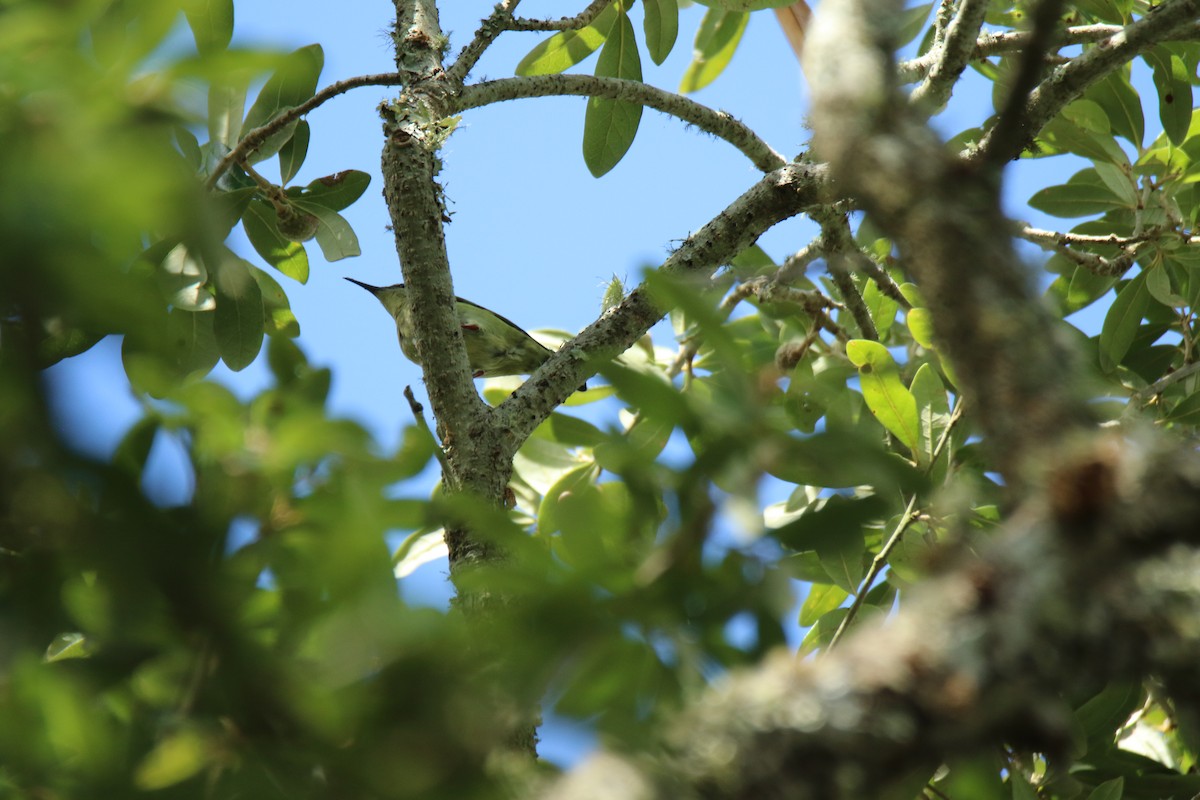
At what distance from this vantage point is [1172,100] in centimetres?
266

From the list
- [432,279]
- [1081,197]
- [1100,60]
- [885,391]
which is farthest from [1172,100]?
[432,279]

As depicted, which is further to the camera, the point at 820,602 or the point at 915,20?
the point at 915,20

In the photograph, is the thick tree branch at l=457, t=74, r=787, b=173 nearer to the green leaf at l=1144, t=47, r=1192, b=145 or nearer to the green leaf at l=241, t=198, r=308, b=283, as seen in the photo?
the green leaf at l=241, t=198, r=308, b=283

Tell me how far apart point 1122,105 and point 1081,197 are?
282 millimetres

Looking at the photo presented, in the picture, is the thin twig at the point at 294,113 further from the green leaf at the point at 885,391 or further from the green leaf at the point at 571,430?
the green leaf at the point at 885,391

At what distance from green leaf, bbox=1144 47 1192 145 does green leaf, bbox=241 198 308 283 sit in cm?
239

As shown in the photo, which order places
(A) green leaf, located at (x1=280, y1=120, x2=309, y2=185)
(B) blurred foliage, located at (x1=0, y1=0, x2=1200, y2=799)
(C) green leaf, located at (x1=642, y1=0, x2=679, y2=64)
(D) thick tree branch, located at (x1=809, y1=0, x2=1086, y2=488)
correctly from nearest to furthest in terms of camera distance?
(B) blurred foliage, located at (x1=0, y1=0, x2=1200, y2=799) → (D) thick tree branch, located at (x1=809, y1=0, x2=1086, y2=488) → (A) green leaf, located at (x1=280, y1=120, x2=309, y2=185) → (C) green leaf, located at (x1=642, y1=0, x2=679, y2=64)

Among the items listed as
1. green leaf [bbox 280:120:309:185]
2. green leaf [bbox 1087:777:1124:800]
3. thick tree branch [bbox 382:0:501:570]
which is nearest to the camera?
green leaf [bbox 1087:777:1124:800]

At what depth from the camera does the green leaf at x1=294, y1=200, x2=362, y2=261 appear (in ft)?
8.52

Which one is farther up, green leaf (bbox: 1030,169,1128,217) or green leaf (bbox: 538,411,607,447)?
green leaf (bbox: 1030,169,1128,217)

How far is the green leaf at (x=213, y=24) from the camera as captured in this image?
2.27 metres

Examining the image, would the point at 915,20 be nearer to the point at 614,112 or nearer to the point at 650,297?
the point at 614,112

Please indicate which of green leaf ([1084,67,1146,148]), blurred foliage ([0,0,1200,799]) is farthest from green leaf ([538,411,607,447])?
blurred foliage ([0,0,1200,799])

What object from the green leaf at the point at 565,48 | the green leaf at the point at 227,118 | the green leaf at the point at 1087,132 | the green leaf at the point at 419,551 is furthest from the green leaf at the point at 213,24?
the green leaf at the point at 1087,132
